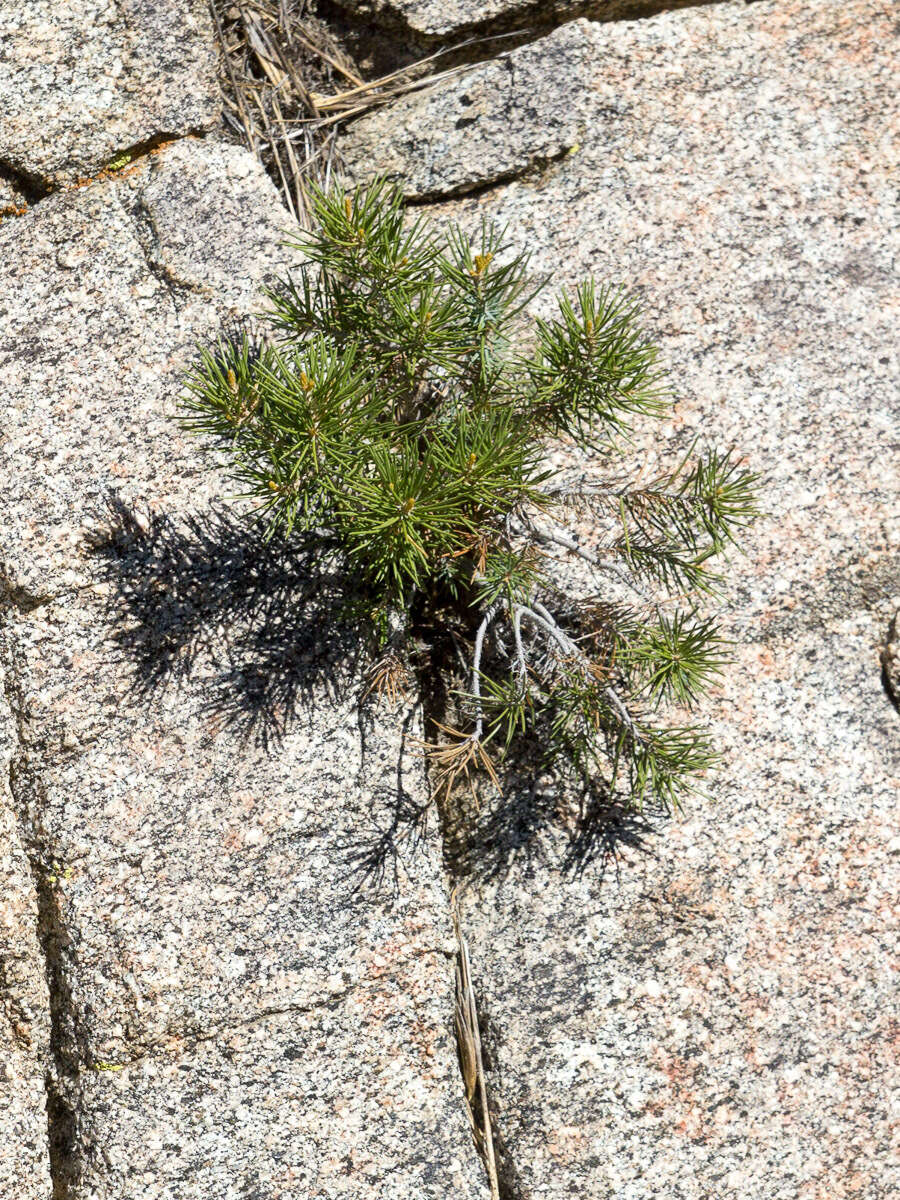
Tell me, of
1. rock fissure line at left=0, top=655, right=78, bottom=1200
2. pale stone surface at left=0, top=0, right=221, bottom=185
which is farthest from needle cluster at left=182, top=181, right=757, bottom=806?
rock fissure line at left=0, top=655, right=78, bottom=1200

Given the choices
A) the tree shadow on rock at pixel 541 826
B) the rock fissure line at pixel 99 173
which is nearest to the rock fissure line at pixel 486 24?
the rock fissure line at pixel 99 173

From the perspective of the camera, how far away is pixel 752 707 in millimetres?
2086

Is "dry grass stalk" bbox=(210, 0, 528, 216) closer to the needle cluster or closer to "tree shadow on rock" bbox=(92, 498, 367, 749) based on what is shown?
the needle cluster

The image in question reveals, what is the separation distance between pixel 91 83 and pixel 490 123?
844mm

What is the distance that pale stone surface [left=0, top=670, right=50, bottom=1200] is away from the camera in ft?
6.17

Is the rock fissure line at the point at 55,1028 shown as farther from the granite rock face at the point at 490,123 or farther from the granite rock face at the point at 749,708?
the granite rock face at the point at 490,123

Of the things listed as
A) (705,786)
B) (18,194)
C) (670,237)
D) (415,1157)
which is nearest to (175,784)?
(415,1157)

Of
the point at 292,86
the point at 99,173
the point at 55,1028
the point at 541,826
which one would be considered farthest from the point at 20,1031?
the point at 292,86

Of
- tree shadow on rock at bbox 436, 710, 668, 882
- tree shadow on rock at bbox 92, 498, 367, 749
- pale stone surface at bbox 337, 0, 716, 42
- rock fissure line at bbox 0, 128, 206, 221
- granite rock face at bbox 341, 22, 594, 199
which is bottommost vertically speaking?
tree shadow on rock at bbox 436, 710, 668, 882

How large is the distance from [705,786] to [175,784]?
38.9 inches

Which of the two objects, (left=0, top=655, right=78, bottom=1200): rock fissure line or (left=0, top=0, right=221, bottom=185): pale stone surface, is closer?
(left=0, top=655, right=78, bottom=1200): rock fissure line

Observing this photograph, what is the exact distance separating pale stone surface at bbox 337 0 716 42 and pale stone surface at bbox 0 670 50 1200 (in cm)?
186

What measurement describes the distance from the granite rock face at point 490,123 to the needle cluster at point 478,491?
466 millimetres

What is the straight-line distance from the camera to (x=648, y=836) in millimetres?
2014
